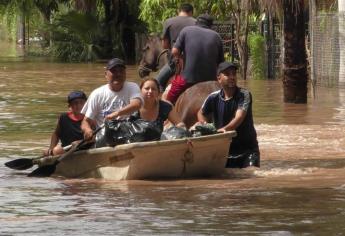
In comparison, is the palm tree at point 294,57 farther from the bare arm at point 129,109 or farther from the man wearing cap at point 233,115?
the bare arm at point 129,109

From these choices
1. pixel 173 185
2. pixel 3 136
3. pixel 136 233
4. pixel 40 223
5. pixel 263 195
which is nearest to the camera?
pixel 136 233

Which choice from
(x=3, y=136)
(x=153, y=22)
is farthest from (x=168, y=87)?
(x=153, y=22)

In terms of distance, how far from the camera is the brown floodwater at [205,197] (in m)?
8.77

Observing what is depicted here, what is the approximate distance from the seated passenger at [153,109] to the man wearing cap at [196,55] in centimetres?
225

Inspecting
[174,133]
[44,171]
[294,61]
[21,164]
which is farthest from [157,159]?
[294,61]

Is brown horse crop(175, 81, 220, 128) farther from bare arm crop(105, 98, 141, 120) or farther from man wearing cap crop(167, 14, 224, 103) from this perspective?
bare arm crop(105, 98, 141, 120)

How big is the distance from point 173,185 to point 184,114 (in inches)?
86.8

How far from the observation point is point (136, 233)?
8.50m

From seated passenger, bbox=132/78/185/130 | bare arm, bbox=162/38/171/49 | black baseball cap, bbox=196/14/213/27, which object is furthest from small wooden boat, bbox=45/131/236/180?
bare arm, bbox=162/38/171/49

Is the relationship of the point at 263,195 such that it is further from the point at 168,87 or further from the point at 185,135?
the point at 168,87

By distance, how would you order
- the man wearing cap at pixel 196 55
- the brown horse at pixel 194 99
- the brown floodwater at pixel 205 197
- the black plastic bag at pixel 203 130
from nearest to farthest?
the brown floodwater at pixel 205 197
the black plastic bag at pixel 203 130
the brown horse at pixel 194 99
the man wearing cap at pixel 196 55

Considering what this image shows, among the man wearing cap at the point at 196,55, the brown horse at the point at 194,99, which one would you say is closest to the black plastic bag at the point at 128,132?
the brown horse at the point at 194,99

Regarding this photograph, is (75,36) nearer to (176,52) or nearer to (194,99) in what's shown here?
(176,52)

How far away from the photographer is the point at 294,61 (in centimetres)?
2145
